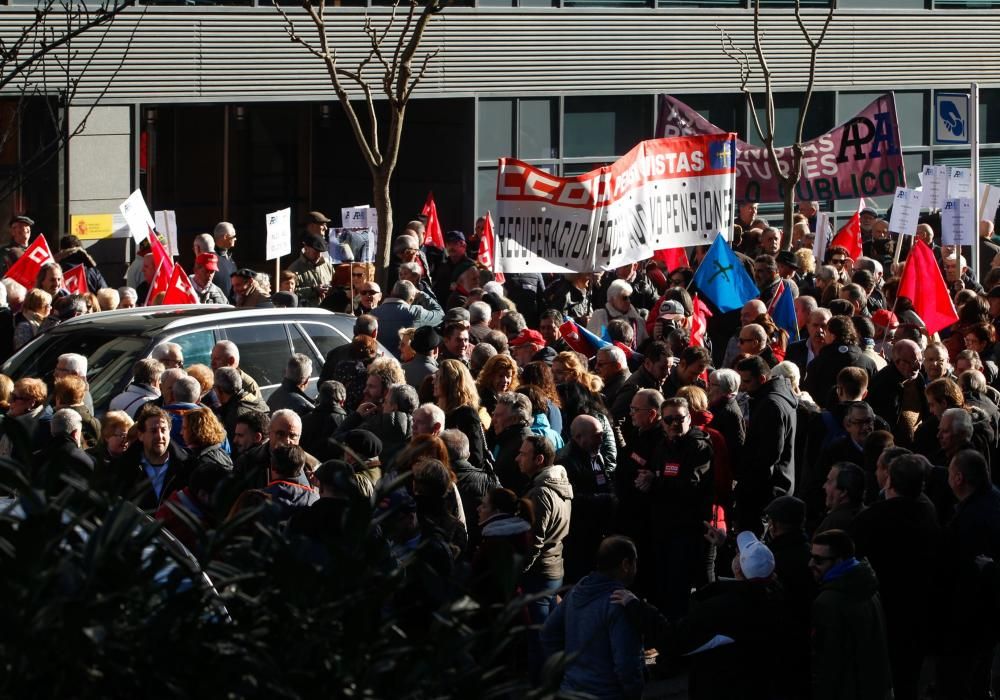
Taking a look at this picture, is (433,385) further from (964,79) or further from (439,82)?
(964,79)

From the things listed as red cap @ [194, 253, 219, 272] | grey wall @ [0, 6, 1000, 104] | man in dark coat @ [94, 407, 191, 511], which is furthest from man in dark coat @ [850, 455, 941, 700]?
grey wall @ [0, 6, 1000, 104]

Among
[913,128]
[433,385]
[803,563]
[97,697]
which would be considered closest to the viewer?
[97,697]

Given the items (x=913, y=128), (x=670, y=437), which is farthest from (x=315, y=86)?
(x=670, y=437)

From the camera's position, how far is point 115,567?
9.14 ft

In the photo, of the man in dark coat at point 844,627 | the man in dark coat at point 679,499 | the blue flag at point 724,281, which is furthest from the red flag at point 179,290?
the man in dark coat at point 844,627

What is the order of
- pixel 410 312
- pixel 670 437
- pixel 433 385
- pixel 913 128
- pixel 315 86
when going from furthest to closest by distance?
pixel 913 128
pixel 315 86
pixel 410 312
pixel 433 385
pixel 670 437

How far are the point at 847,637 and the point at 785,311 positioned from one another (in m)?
7.31

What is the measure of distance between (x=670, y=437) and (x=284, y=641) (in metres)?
6.20

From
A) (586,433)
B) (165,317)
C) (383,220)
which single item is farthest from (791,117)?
(586,433)

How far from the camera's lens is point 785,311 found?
1373 centimetres

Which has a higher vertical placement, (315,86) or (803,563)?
(315,86)

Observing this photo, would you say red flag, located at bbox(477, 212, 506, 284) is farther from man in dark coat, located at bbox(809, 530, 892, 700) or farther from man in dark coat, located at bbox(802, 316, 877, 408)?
man in dark coat, located at bbox(809, 530, 892, 700)

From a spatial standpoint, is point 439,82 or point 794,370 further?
point 439,82

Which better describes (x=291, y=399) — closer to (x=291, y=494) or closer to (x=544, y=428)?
(x=544, y=428)
